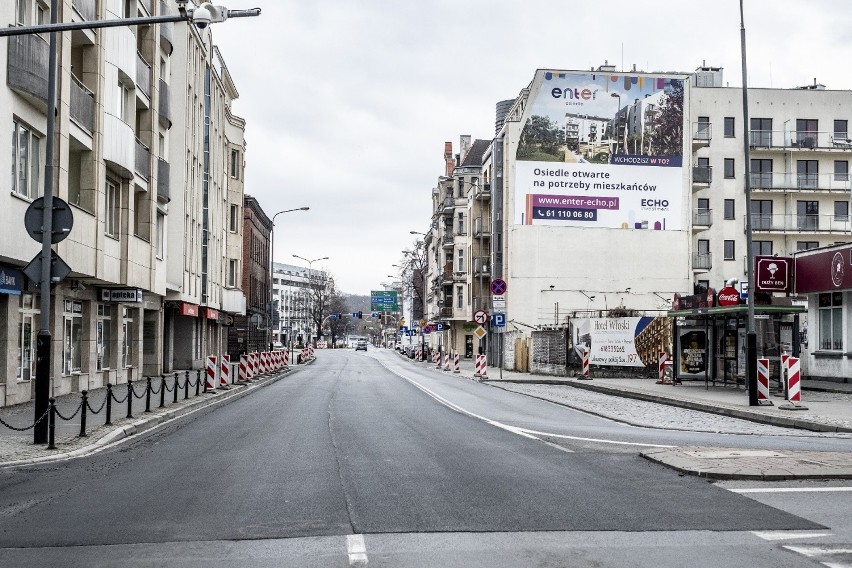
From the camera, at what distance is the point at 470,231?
256ft

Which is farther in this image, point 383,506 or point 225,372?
point 225,372

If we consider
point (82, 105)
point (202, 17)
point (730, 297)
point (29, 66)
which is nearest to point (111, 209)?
point (82, 105)

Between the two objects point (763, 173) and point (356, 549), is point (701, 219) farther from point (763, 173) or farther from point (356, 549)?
point (356, 549)

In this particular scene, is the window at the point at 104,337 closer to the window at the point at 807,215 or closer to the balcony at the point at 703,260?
the balcony at the point at 703,260

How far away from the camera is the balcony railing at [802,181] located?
6162 centimetres

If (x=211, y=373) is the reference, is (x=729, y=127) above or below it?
above

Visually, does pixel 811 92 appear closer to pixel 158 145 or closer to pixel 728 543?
pixel 158 145

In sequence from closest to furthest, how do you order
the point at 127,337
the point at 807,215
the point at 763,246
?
the point at 127,337, the point at 807,215, the point at 763,246

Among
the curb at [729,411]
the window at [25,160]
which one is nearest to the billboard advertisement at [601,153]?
the curb at [729,411]

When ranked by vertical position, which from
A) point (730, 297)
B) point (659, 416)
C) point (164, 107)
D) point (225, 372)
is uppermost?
point (164, 107)

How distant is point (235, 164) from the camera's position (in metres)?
62.3

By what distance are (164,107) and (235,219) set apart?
2621 cm

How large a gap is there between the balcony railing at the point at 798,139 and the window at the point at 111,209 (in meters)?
45.6

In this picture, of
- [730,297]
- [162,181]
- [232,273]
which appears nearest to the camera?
[730,297]
